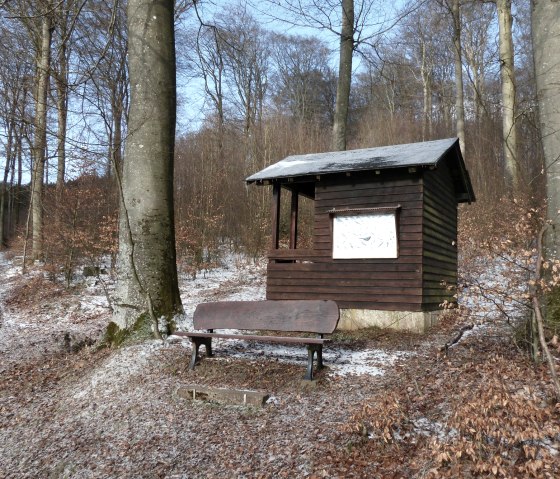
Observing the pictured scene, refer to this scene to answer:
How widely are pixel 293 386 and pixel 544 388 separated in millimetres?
2458

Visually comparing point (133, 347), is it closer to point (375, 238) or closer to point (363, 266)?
point (363, 266)

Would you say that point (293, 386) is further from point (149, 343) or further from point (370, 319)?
point (370, 319)

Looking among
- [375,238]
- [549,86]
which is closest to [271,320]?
[375,238]

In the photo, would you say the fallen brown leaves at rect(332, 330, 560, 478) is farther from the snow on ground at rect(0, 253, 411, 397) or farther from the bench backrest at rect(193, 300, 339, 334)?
the snow on ground at rect(0, 253, 411, 397)

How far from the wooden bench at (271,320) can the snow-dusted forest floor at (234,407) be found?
36 cm

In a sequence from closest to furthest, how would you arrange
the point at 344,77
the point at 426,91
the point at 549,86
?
the point at 549,86 < the point at 344,77 < the point at 426,91

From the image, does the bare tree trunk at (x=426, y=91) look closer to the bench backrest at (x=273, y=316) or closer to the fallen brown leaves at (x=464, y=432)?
the bench backrest at (x=273, y=316)

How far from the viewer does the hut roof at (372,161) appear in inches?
340

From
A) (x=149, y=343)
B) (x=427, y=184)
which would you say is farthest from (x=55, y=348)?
(x=427, y=184)

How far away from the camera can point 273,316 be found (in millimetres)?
6133

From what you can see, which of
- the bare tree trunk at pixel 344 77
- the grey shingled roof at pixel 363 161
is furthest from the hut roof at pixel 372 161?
the bare tree trunk at pixel 344 77

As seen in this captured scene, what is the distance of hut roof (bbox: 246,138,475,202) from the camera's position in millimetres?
8641

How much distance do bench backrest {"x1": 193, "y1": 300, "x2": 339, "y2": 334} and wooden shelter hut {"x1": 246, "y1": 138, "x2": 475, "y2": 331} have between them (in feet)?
10.7

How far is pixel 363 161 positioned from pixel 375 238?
5.22 feet
